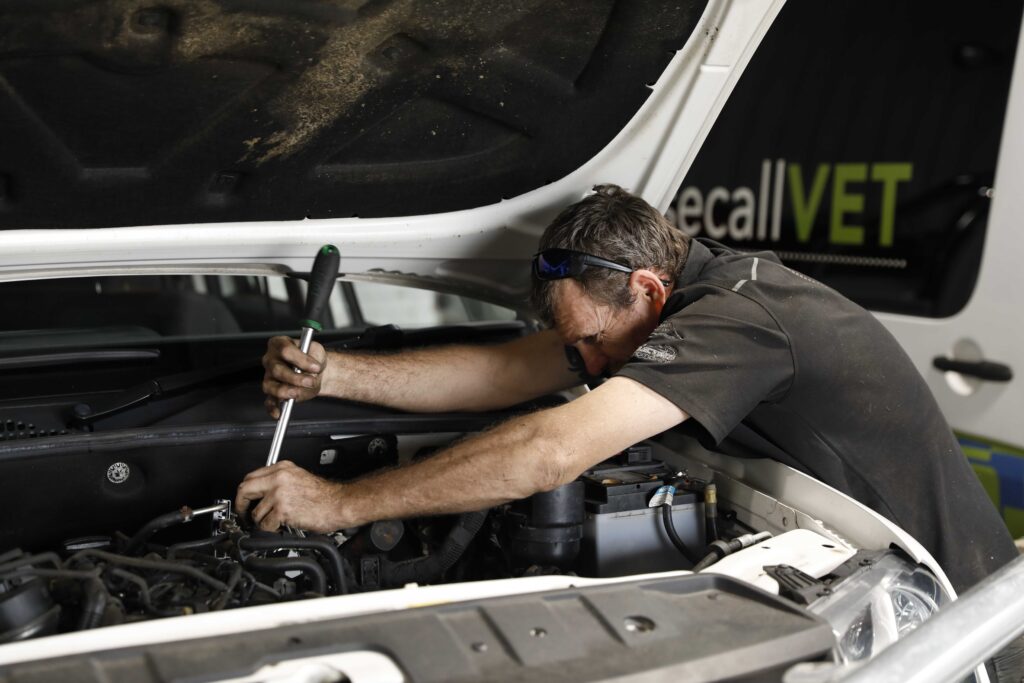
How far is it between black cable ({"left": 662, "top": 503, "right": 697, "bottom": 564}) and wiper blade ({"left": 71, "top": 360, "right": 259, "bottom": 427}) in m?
0.86

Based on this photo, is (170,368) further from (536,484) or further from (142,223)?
(536,484)

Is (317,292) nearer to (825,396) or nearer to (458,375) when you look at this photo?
(458,375)

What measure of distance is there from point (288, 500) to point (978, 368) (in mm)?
1614

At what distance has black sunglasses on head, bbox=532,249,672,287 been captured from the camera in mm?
1926

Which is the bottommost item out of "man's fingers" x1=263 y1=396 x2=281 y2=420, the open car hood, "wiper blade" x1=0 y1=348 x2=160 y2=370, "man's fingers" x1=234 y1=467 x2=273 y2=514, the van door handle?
"man's fingers" x1=234 y1=467 x2=273 y2=514

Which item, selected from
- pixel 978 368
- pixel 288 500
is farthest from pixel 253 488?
pixel 978 368

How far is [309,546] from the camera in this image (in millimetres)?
1546

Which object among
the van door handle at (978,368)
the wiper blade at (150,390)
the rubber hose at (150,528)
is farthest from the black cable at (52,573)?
the van door handle at (978,368)

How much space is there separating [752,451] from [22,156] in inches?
51.0

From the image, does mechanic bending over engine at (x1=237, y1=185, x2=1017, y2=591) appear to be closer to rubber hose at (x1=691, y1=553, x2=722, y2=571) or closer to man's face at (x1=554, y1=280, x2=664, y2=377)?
man's face at (x1=554, y1=280, x2=664, y2=377)

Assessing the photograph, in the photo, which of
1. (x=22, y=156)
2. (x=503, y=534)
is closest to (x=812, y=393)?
(x=503, y=534)

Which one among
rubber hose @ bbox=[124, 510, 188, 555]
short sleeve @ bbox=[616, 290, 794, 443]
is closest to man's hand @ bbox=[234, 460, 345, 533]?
rubber hose @ bbox=[124, 510, 188, 555]

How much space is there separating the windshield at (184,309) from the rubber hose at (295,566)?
783 millimetres

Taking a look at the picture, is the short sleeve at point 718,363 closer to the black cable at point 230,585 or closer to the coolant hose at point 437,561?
the coolant hose at point 437,561
